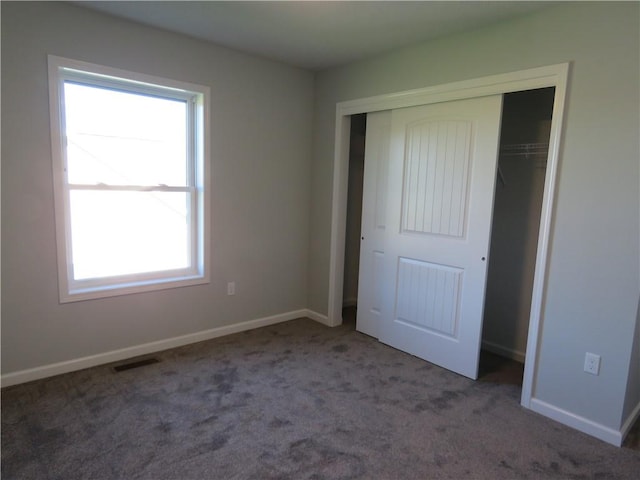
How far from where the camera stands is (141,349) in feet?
9.96

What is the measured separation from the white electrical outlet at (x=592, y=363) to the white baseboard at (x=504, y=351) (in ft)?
3.16

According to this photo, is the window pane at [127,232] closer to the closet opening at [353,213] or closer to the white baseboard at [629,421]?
the closet opening at [353,213]

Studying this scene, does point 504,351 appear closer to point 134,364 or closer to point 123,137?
point 134,364

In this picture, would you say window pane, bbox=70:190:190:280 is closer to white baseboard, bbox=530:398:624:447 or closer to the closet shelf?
the closet shelf

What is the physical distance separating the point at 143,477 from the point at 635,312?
257cm

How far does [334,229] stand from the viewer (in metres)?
3.75

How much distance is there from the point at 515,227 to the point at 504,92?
1.16 metres

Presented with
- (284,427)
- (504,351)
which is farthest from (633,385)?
(284,427)

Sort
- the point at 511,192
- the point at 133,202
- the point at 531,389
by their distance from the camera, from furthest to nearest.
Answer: the point at 511,192, the point at 133,202, the point at 531,389

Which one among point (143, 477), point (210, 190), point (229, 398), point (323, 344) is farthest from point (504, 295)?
point (143, 477)

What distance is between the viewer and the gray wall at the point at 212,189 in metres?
2.42

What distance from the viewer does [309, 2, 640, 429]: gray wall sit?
207 centimetres

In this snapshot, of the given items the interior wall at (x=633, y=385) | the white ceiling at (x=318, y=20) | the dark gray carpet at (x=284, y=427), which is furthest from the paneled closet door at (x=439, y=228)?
the interior wall at (x=633, y=385)

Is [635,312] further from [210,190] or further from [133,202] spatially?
[133,202]
